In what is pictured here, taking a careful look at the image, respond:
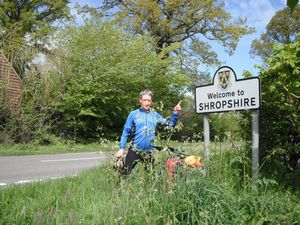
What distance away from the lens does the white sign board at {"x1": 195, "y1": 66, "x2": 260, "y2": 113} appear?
5332mm

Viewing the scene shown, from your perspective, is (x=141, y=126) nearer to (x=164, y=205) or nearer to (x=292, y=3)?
(x=164, y=205)

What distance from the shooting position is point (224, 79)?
18.9ft

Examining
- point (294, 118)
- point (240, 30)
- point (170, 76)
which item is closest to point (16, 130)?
point (170, 76)

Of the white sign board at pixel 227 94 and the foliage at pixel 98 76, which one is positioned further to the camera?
the foliage at pixel 98 76

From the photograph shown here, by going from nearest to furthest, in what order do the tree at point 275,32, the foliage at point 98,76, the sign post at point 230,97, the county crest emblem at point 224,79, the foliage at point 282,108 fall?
the foliage at point 282,108 → the sign post at point 230,97 → the county crest emblem at point 224,79 → the foliage at point 98,76 → the tree at point 275,32

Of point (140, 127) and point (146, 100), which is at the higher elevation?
point (146, 100)

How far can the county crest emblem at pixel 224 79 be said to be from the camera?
569 centimetres

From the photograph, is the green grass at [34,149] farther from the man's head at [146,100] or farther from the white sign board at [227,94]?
the man's head at [146,100]

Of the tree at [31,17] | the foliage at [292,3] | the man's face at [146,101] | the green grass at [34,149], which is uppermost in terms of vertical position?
the tree at [31,17]

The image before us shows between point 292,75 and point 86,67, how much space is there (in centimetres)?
1712

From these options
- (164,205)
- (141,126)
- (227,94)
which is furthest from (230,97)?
(164,205)

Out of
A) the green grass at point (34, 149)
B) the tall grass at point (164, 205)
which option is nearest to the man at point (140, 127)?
the tall grass at point (164, 205)

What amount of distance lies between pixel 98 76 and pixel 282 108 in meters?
16.1

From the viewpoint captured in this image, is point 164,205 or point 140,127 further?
point 140,127
